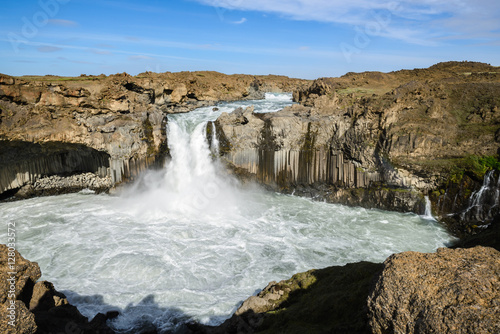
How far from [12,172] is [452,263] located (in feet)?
103

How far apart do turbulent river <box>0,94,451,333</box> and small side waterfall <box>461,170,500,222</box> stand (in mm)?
2326

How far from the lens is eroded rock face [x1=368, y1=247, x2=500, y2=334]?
15.2 ft

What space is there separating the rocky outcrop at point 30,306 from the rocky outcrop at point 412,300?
546 centimetres

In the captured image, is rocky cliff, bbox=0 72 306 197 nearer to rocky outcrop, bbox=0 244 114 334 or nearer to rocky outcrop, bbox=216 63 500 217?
rocky outcrop, bbox=216 63 500 217

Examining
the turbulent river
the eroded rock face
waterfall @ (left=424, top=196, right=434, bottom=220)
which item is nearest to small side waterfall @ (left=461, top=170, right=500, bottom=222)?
waterfall @ (left=424, top=196, right=434, bottom=220)

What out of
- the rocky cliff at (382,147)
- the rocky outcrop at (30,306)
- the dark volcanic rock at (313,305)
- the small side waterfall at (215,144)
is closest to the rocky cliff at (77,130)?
the small side waterfall at (215,144)

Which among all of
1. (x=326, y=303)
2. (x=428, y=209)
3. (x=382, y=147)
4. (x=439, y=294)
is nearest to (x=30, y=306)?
(x=326, y=303)

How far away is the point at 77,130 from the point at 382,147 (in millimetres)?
25259

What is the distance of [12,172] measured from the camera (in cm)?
2609

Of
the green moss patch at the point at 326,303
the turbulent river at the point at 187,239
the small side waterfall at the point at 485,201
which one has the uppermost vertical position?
the green moss patch at the point at 326,303

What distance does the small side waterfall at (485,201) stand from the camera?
794 inches

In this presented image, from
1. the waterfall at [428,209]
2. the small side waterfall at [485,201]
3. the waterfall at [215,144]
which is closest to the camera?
the small side waterfall at [485,201]

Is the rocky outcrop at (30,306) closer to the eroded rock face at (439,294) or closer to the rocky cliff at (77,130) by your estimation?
the eroded rock face at (439,294)

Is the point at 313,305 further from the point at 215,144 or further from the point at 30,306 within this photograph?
the point at 215,144
